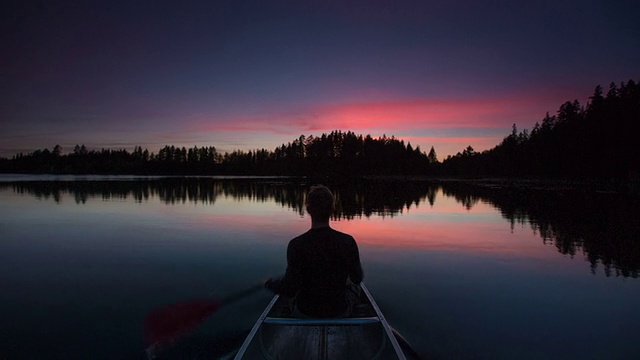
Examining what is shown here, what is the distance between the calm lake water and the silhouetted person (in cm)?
279

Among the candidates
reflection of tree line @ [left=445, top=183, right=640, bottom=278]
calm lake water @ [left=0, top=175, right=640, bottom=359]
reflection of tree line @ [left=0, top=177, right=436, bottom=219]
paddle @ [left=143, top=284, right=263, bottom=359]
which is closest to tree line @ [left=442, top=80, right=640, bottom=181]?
reflection of tree line @ [left=0, top=177, right=436, bottom=219]

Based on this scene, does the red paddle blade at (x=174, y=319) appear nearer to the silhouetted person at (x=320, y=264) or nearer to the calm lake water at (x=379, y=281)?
the calm lake water at (x=379, y=281)

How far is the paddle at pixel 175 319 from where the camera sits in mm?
7117

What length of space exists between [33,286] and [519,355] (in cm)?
1275

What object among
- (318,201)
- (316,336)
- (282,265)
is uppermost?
(318,201)

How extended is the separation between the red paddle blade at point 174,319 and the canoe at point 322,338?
10.1 ft

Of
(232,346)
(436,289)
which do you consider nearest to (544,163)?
(436,289)

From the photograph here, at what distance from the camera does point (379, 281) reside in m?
11.8

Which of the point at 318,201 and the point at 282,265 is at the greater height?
the point at 318,201

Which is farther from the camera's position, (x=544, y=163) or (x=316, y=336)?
(x=544, y=163)

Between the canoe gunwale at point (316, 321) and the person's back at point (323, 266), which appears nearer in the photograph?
the person's back at point (323, 266)

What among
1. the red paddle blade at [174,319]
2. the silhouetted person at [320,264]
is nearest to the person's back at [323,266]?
the silhouetted person at [320,264]

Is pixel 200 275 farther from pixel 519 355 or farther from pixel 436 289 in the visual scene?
pixel 519 355

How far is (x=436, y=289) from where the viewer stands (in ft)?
36.0
